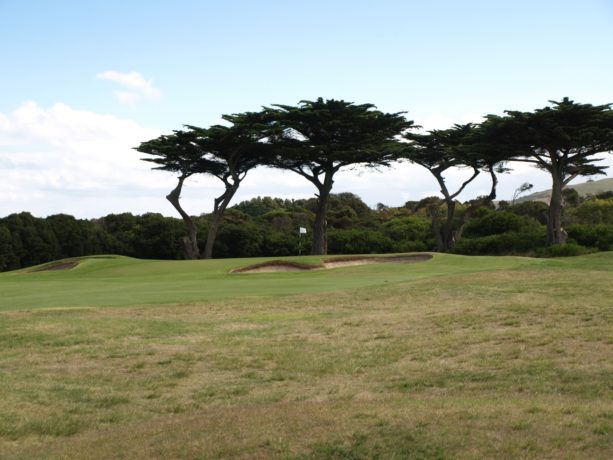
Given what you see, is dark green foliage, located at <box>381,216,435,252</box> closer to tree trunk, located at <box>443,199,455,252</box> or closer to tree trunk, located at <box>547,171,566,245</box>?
tree trunk, located at <box>443,199,455,252</box>

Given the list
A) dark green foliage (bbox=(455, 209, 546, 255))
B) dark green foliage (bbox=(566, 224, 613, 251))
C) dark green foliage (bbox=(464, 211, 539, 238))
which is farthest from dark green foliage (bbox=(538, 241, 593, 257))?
dark green foliage (bbox=(464, 211, 539, 238))

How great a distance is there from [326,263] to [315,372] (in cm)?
2457

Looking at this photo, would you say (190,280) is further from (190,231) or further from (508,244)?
(508,244)

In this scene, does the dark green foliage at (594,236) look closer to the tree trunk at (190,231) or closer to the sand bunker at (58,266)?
the tree trunk at (190,231)

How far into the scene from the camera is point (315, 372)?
10.6 m

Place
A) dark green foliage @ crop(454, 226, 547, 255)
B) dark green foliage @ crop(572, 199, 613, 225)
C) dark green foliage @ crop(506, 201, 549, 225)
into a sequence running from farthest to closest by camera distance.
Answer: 1. dark green foliage @ crop(506, 201, 549, 225)
2. dark green foliage @ crop(572, 199, 613, 225)
3. dark green foliage @ crop(454, 226, 547, 255)

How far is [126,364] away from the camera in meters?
11.3

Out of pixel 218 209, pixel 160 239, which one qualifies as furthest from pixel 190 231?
pixel 160 239

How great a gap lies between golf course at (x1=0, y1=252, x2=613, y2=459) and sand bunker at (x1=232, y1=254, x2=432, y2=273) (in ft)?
36.4

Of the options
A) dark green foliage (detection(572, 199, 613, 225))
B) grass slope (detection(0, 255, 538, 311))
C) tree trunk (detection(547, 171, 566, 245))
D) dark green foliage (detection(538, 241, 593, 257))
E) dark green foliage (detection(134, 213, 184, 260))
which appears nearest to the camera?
grass slope (detection(0, 255, 538, 311))

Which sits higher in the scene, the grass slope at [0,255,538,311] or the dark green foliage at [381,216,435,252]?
the dark green foliage at [381,216,435,252]

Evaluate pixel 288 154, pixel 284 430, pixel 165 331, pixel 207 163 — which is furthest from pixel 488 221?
pixel 284 430

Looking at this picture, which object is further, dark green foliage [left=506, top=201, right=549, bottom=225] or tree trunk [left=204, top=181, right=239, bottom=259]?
dark green foliage [left=506, top=201, right=549, bottom=225]

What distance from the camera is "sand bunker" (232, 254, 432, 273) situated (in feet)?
110
